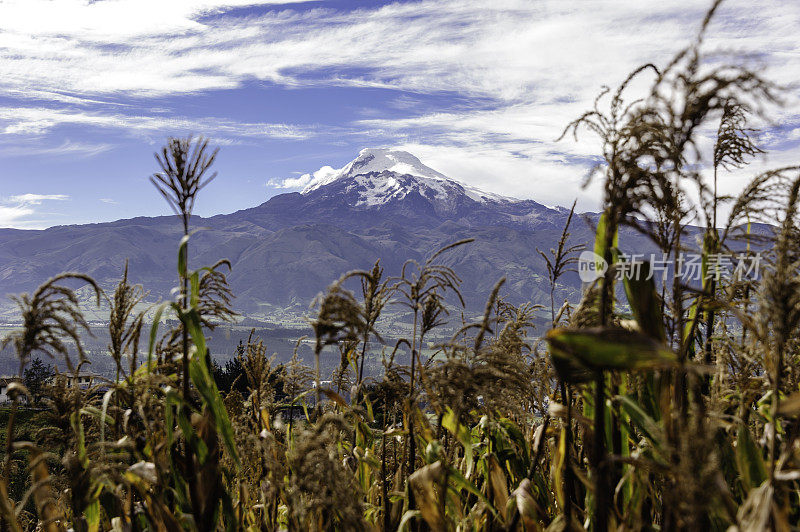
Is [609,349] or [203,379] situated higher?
[609,349]

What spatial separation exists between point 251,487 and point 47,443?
58.0 inches

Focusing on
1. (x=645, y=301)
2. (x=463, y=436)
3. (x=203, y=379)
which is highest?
(x=645, y=301)

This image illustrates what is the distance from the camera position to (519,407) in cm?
269

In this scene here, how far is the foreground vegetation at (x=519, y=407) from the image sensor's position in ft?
5.22

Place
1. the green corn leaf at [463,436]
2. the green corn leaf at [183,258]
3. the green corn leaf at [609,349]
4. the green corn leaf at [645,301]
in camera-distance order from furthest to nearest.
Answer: the green corn leaf at [463,436]
the green corn leaf at [183,258]
the green corn leaf at [645,301]
the green corn leaf at [609,349]

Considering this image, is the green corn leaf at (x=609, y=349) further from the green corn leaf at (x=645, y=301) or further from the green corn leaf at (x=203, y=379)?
the green corn leaf at (x=203, y=379)

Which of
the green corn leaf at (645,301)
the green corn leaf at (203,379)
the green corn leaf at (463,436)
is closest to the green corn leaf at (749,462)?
the green corn leaf at (645,301)

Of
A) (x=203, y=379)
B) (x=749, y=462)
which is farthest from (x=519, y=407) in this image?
(x=203, y=379)

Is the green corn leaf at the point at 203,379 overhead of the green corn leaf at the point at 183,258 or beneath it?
beneath

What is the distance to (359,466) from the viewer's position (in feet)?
11.6

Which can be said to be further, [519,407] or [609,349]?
[519,407]

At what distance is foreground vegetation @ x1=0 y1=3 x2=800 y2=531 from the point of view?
5.22 ft
